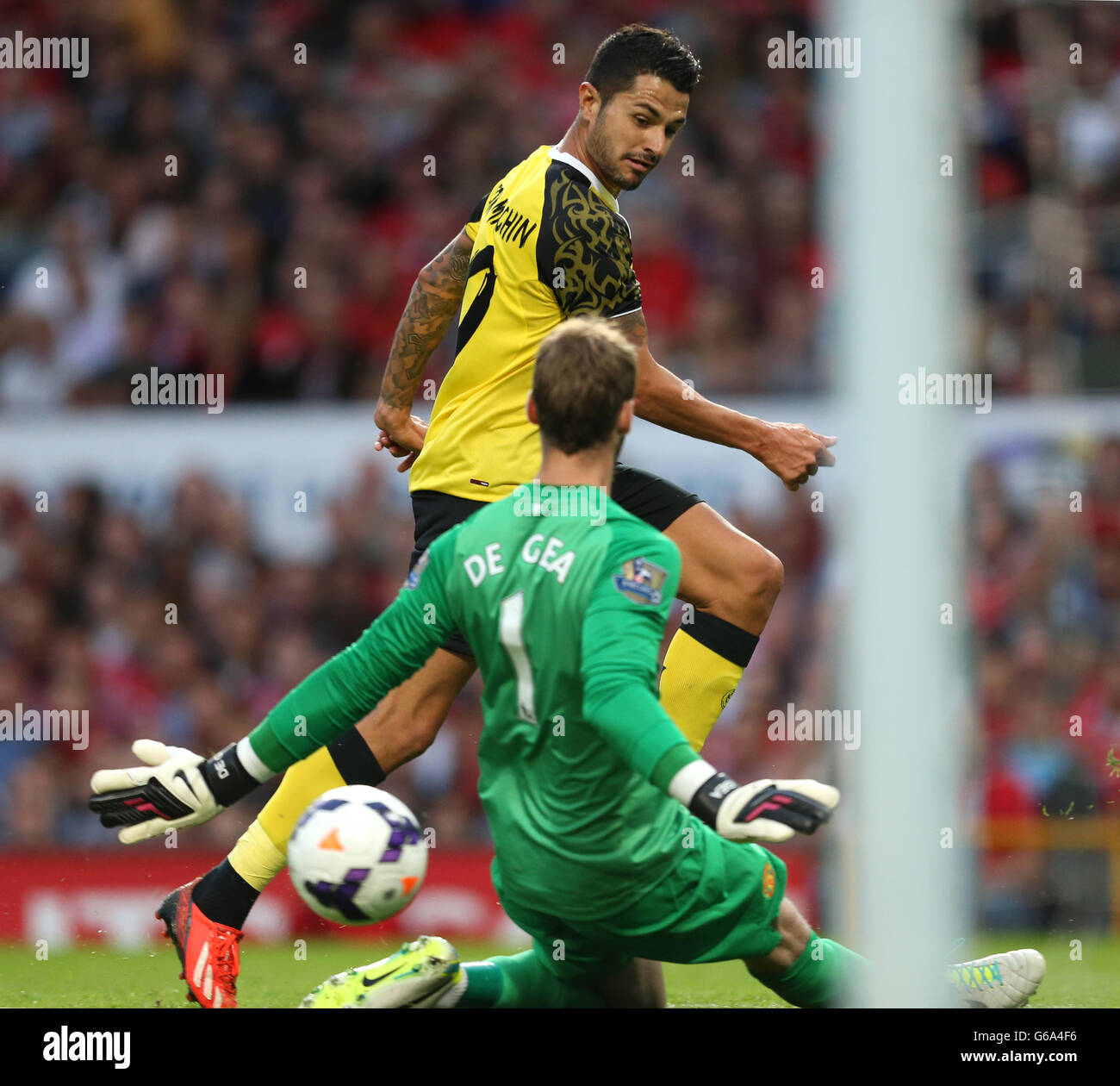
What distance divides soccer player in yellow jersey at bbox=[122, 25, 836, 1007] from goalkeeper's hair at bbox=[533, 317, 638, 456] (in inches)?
31.8

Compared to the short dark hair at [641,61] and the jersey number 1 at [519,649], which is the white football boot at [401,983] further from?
the short dark hair at [641,61]

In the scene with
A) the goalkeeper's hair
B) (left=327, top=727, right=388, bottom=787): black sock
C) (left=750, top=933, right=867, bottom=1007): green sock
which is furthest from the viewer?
(left=327, top=727, right=388, bottom=787): black sock

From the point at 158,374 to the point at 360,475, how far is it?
166 centimetres

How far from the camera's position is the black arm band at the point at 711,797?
289 cm

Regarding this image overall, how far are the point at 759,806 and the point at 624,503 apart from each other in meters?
1.70

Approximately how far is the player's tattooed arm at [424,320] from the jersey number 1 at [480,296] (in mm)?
238

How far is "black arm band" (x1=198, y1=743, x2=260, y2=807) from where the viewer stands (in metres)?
3.49

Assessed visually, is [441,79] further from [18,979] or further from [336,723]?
[336,723]

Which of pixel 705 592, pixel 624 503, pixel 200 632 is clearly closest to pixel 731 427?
pixel 624 503

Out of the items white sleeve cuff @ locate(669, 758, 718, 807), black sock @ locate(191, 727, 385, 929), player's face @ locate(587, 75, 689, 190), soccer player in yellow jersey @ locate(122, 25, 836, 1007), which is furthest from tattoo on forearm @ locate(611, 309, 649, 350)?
white sleeve cuff @ locate(669, 758, 718, 807)

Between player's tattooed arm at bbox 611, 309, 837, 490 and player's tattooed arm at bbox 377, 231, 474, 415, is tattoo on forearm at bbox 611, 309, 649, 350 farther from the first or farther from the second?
player's tattooed arm at bbox 377, 231, 474, 415
